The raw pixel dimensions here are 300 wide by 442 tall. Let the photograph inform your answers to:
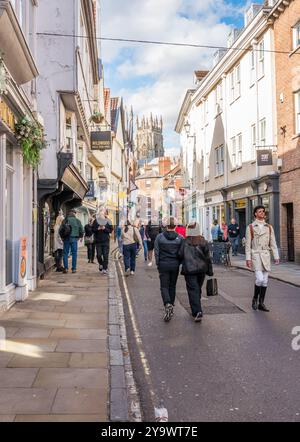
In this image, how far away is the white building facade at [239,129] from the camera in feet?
70.5

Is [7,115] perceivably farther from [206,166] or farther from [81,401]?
[206,166]

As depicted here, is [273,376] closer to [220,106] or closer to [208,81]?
[220,106]

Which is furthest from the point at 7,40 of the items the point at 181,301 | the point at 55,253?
the point at 55,253

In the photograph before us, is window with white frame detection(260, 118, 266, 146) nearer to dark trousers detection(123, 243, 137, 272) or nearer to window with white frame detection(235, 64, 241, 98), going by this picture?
window with white frame detection(235, 64, 241, 98)

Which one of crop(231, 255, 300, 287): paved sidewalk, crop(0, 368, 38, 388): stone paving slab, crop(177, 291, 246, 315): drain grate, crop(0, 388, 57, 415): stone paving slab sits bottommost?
crop(177, 291, 246, 315): drain grate

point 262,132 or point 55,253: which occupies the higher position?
point 262,132

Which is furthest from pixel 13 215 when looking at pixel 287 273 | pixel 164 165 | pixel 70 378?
pixel 164 165

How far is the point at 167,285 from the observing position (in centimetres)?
859

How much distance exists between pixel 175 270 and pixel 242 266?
10545 mm

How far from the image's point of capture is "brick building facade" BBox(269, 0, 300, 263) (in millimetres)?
18922

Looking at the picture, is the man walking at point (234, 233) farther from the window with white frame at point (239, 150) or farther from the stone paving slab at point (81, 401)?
the stone paving slab at point (81, 401)

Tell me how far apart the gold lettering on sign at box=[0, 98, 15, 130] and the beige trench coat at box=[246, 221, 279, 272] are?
189 inches

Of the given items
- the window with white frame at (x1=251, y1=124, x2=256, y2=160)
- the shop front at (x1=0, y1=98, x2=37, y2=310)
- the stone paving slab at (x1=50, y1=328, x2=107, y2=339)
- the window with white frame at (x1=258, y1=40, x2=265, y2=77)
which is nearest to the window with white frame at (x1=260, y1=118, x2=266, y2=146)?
the window with white frame at (x1=251, y1=124, x2=256, y2=160)

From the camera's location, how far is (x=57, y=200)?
18.2 meters
